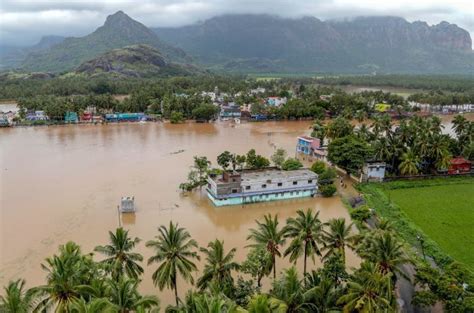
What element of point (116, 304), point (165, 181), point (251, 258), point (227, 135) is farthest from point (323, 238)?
point (227, 135)

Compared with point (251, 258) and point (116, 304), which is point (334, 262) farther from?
point (116, 304)

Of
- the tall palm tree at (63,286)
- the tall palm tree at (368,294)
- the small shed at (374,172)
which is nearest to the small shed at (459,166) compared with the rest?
the small shed at (374,172)

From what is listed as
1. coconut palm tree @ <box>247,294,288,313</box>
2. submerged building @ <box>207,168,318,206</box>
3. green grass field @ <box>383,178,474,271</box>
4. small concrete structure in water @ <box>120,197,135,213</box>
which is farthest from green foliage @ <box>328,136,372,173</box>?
coconut palm tree @ <box>247,294,288,313</box>

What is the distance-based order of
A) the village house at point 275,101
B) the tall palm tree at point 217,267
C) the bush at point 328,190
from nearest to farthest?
the tall palm tree at point 217,267 → the bush at point 328,190 → the village house at point 275,101

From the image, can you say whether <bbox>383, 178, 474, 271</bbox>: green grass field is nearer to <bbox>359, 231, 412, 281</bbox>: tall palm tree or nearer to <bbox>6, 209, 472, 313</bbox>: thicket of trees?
<bbox>6, 209, 472, 313</bbox>: thicket of trees

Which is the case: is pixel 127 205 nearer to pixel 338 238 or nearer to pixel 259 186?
pixel 259 186

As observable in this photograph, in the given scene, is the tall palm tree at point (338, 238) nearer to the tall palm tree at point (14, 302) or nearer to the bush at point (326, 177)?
the tall palm tree at point (14, 302)

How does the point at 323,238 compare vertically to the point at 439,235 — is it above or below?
above
